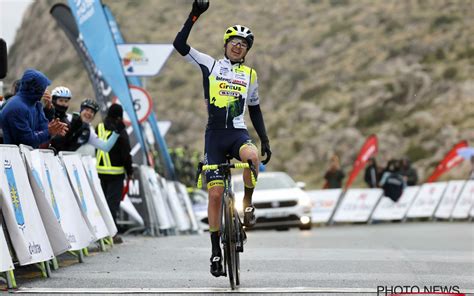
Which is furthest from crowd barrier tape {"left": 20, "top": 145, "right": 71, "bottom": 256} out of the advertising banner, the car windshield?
the car windshield

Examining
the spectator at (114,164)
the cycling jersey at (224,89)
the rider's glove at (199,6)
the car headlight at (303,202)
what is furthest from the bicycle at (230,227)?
the car headlight at (303,202)

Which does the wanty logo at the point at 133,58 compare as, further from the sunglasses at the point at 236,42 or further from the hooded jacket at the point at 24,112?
the sunglasses at the point at 236,42

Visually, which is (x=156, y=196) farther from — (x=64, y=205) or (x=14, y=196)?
(x=14, y=196)

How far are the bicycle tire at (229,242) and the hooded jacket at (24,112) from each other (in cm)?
246

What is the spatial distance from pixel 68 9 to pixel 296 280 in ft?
40.6

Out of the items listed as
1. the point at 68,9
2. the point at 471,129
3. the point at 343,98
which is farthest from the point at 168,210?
the point at 343,98

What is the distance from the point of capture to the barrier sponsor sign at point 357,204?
34281mm

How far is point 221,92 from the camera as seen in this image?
10.3 metres

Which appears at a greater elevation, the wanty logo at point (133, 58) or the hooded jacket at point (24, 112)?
the wanty logo at point (133, 58)

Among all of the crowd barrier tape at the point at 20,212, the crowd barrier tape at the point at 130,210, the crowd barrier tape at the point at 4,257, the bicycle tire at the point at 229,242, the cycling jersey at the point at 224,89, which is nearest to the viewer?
the crowd barrier tape at the point at 4,257

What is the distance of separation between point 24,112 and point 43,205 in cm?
92

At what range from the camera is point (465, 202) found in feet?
113

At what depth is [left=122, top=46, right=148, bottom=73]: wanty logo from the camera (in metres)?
23.8

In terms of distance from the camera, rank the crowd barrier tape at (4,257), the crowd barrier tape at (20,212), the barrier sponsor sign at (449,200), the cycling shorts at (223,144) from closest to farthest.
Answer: the crowd barrier tape at (4,257) → the crowd barrier tape at (20,212) → the cycling shorts at (223,144) → the barrier sponsor sign at (449,200)
